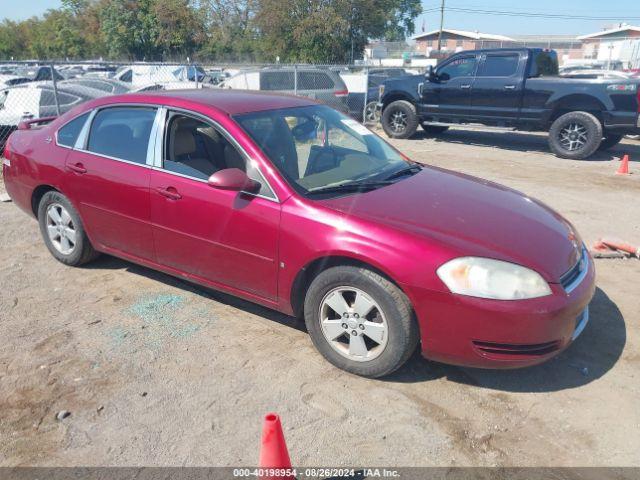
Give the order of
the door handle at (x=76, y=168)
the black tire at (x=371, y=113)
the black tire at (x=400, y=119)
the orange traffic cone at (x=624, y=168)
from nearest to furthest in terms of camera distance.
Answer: the door handle at (x=76, y=168)
the orange traffic cone at (x=624, y=168)
the black tire at (x=400, y=119)
the black tire at (x=371, y=113)

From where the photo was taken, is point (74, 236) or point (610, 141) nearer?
point (74, 236)

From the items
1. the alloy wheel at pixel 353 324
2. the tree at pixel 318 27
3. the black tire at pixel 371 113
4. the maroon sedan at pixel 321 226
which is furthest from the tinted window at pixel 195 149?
the tree at pixel 318 27

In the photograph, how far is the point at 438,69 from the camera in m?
12.5

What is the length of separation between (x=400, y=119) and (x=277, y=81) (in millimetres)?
3560

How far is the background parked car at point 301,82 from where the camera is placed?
14258 millimetres

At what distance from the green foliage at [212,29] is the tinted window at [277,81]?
24.9m

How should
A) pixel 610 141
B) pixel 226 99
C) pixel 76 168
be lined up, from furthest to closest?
pixel 610 141 < pixel 76 168 < pixel 226 99

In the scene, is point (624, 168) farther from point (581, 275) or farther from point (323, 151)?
point (323, 151)

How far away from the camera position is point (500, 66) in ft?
37.8

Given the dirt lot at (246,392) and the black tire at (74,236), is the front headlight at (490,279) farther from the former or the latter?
the black tire at (74,236)

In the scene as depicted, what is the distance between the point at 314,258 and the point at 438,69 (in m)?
10.4

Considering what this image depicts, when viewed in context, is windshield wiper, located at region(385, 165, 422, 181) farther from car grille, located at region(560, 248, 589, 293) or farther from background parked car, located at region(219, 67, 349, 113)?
background parked car, located at region(219, 67, 349, 113)

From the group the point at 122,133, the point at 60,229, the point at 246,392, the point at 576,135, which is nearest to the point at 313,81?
the point at 576,135

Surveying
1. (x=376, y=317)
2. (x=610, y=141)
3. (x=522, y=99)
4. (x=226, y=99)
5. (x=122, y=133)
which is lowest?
(x=610, y=141)
